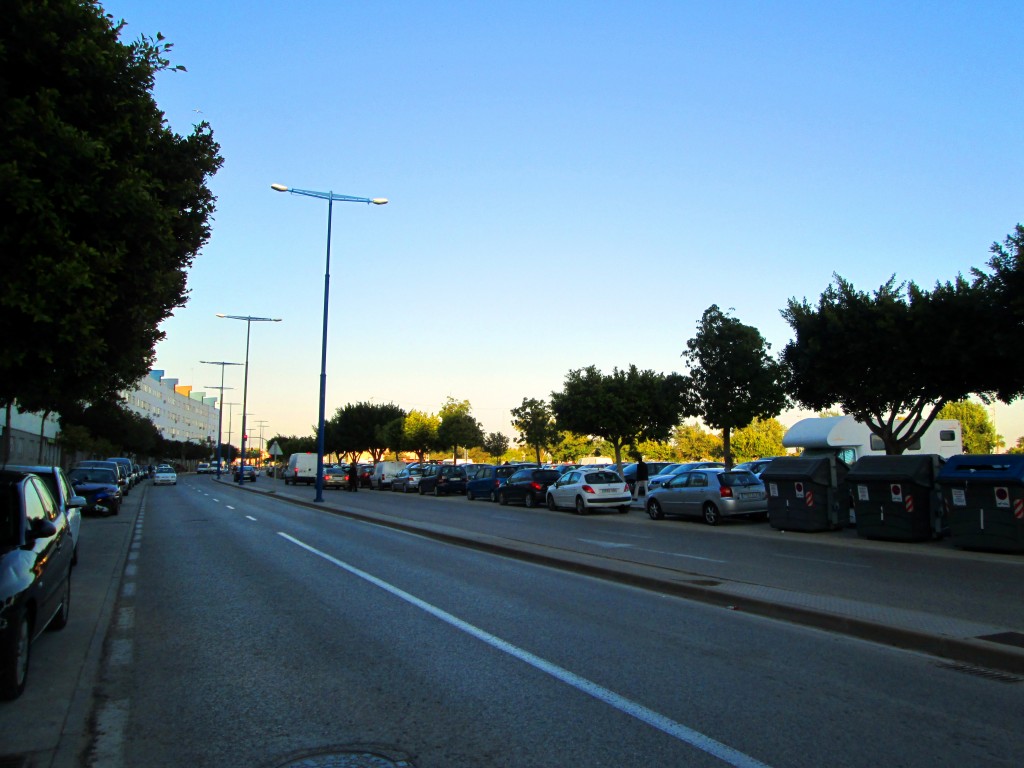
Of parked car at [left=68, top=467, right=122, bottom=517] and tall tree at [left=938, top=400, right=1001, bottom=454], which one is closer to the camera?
parked car at [left=68, top=467, right=122, bottom=517]

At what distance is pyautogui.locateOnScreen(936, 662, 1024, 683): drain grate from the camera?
6133mm

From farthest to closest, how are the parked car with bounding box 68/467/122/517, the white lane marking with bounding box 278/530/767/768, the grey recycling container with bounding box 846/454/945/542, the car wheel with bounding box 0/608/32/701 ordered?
1. the parked car with bounding box 68/467/122/517
2. the grey recycling container with bounding box 846/454/945/542
3. the car wheel with bounding box 0/608/32/701
4. the white lane marking with bounding box 278/530/767/768

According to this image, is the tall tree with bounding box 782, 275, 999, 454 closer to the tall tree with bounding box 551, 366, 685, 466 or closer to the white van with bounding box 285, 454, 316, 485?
the tall tree with bounding box 551, 366, 685, 466

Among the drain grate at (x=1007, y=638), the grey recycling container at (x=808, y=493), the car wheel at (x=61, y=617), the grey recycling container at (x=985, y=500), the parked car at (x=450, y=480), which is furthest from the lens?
the parked car at (x=450, y=480)

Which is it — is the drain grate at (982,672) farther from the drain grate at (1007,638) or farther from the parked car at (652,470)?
the parked car at (652,470)

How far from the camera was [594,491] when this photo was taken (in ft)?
88.2

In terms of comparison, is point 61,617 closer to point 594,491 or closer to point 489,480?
point 594,491

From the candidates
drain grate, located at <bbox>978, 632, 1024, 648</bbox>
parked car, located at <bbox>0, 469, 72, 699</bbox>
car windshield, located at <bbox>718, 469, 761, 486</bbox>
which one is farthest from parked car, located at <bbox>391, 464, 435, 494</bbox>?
drain grate, located at <bbox>978, 632, 1024, 648</bbox>

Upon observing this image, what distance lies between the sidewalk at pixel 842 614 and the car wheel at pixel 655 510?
436 inches

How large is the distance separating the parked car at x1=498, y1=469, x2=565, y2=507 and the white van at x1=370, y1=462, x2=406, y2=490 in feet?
58.7

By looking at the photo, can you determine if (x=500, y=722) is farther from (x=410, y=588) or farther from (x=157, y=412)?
(x=157, y=412)

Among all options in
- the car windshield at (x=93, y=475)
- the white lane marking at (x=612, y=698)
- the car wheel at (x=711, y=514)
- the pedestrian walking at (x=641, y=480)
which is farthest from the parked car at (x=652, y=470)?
the white lane marking at (x=612, y=698)

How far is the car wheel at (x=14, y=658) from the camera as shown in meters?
5.25

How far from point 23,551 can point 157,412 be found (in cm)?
14413
